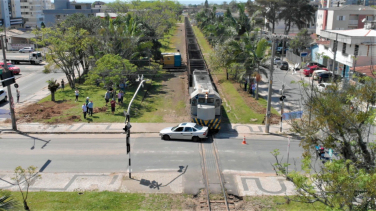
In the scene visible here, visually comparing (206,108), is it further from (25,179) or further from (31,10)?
(31,10)

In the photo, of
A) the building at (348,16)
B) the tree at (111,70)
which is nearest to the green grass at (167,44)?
the building at (348,16)

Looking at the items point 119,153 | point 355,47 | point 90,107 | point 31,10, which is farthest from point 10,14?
point 119,153

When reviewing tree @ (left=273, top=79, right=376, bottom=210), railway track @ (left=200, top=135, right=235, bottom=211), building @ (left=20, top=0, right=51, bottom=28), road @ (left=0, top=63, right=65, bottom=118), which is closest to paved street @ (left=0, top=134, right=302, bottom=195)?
railway track @ (left=200, top=135, right=235, bottom=211)

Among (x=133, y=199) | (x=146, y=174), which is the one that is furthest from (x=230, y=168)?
(x=133, y=199)

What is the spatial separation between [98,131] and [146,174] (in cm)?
898

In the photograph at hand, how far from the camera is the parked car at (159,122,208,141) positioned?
24.8 meters

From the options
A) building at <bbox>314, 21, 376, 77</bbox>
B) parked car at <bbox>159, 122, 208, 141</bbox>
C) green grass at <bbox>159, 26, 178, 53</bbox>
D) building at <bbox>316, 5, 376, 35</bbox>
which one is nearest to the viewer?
parked car at <bbox>159, 122, 208, 141</bbox>

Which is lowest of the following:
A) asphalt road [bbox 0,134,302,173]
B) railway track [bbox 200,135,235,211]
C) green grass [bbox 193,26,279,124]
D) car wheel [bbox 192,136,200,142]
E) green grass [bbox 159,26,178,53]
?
asphalt road [bbox 0,134,302,173]

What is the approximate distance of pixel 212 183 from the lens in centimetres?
1845

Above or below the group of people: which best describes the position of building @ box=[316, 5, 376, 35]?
above

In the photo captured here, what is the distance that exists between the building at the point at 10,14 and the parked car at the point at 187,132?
105112mm

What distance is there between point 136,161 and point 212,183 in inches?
213

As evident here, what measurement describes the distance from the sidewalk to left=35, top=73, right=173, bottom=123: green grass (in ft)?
3.73

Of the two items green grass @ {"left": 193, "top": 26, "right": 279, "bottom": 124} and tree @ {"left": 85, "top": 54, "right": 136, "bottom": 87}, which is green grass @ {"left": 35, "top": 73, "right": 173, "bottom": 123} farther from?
green grass @ {"left": 193, "top": 26, "right": 279, "bottom": 124}
